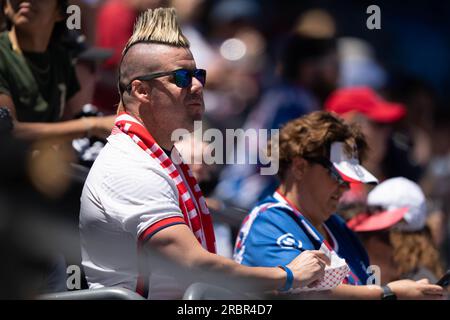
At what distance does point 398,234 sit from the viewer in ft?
19.7

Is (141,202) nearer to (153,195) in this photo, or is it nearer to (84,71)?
(153,195)

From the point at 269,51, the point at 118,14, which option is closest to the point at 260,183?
the point at 118,14

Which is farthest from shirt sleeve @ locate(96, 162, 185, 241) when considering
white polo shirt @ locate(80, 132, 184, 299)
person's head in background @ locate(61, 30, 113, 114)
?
person's head in background @ locate(61, 30, 113, 114)

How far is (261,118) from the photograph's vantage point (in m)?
7.43

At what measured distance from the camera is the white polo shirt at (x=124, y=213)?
394 centimetres

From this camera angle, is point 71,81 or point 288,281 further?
point 71,81

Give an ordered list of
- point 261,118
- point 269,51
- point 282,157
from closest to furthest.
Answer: point 282,157, point 261,118, point 269,51

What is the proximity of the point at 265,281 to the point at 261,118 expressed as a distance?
347 centimetres

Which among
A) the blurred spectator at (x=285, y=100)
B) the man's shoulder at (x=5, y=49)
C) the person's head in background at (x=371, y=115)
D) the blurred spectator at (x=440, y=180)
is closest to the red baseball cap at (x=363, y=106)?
the person's head in background at (x=371, y=115)

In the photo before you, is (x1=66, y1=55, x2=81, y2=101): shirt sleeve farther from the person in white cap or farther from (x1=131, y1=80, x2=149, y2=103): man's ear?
(x1=131, y1=80, x2=149, y2=103): man's ear

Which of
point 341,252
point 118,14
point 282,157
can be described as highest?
A: point 118,14

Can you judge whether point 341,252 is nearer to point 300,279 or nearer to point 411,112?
point 300,279

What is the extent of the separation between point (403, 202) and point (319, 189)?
107cm

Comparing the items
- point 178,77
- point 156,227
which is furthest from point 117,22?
point 156,227
